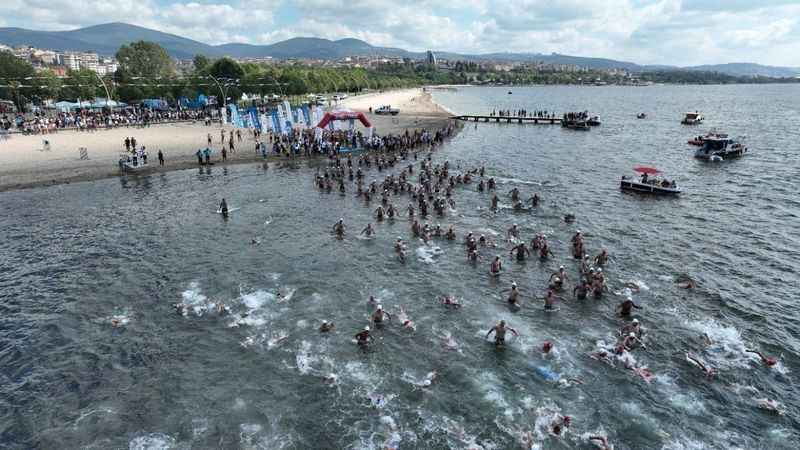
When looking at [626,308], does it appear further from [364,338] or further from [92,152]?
[92,152]

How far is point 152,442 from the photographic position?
15281mm

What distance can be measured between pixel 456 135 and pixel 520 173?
30744 millimetres

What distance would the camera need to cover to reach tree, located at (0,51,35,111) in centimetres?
8856

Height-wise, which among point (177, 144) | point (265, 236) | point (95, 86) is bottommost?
point (265, 236)

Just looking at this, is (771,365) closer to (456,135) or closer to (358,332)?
(358,332)

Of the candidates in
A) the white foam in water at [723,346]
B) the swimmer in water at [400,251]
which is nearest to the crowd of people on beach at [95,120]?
the swimmer in water at [400,251]

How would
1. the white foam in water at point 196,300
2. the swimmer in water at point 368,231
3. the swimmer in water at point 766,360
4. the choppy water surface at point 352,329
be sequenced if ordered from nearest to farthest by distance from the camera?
the choppy water surface at point 352,329, the swimmer in water at point 766,360, the white foam in water at point 196,300, the swimmer in water at point 368,231

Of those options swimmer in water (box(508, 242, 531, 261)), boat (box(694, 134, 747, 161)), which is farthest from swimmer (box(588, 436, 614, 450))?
boat (box(694, 134, 747, 161))

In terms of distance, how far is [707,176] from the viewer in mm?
53531

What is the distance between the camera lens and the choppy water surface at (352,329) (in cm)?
1619

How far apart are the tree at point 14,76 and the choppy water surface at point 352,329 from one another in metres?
64.5

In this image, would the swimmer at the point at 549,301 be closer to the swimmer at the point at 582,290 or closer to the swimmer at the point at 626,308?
the swimmer at the point at 582,290

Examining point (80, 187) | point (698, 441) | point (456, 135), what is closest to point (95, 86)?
point (80, 187)

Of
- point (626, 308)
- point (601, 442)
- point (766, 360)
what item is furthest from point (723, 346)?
point (601, 442)
